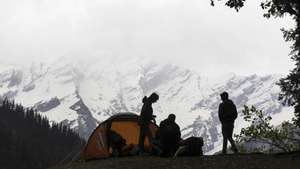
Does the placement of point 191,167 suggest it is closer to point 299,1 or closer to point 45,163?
point 299,1

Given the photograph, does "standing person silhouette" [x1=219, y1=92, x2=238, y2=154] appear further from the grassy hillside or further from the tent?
the tent

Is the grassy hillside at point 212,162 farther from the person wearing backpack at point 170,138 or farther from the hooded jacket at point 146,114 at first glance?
the hooded jacket at point 146,114

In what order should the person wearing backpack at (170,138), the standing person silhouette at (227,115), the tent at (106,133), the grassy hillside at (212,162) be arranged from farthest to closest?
the tent at (106,133)
the standing person silhouette at (227,115)
the person wearing backpack at (170,138)
the grassy hillside at (212,162)

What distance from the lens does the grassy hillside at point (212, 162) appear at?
19.3 metres

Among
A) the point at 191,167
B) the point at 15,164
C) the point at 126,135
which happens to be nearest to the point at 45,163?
the point at 15,164

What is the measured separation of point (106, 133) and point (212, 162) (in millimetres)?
7311

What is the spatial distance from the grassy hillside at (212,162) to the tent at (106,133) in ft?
16.5

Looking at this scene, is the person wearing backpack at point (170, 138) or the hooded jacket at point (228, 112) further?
the hooded jacket at point (228, 112)

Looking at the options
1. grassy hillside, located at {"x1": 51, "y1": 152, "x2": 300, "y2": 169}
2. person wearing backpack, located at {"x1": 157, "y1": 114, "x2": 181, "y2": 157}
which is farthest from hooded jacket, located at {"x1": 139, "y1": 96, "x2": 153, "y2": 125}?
grassy hillside, located at {"x1": 51, "y1": 152, "x2": 300, "y2": 169}

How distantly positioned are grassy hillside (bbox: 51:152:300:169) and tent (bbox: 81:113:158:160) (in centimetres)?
502

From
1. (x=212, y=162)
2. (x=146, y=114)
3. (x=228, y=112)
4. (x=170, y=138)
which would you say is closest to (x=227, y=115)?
(x=228, y=112)

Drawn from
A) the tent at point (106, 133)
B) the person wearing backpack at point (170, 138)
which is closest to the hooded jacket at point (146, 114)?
the person wearing backpack at point (170, 138)

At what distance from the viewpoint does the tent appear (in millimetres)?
27980

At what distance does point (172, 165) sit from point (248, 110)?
941 cm
